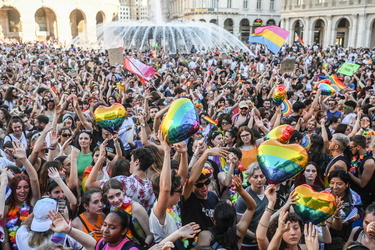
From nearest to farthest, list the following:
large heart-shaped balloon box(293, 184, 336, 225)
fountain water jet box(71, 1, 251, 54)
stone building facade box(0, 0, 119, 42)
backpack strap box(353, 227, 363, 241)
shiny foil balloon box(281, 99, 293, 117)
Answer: large heart-shaped balloon box(293, 184, 336, 225)
backpack strap box(353, 227, 363, 241)
shiny foil balloon box(281, 99, 293, 117)
fountain water jet box(71, 1, 251, 54)
stone building facade box(0, 0, 119, 42)

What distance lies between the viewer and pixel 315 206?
9.73 feet

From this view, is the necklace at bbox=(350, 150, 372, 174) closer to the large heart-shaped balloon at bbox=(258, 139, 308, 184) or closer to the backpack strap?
the backpack strap

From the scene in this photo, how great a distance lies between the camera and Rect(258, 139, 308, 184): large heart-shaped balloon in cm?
320

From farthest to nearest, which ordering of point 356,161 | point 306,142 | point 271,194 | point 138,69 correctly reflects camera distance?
point 138,69 → point 306,142 → point 356,161 → point 271,194

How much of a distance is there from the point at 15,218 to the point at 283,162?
9.19ft

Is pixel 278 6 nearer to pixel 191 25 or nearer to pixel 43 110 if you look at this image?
pixel 191 25

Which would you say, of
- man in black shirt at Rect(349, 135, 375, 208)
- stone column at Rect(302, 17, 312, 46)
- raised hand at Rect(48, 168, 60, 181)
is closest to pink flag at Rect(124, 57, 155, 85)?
raised hand at Rect(48, 168, 60, 181)

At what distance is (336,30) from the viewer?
4278 centimetres

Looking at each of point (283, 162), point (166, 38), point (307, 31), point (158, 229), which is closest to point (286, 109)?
point (283, 162)

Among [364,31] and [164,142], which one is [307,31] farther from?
[164,142]

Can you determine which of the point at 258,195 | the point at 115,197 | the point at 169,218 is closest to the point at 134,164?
the point at 115,197

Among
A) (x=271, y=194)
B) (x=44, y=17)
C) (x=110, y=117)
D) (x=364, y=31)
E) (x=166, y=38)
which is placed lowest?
(x=271, y=194)

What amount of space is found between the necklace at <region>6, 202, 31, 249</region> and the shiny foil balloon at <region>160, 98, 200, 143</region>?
1735 mm

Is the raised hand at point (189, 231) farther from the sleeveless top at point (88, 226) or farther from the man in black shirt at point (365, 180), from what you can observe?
the man in black shirt at point (365, 180)
